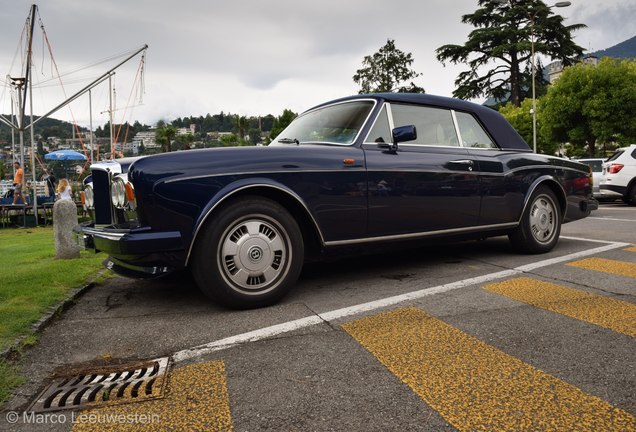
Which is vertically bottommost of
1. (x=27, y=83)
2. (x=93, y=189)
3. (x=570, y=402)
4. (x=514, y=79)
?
(x=570, y=402)

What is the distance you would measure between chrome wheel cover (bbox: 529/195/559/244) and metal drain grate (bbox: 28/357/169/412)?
414cm

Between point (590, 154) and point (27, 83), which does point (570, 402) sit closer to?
point (27, 83)

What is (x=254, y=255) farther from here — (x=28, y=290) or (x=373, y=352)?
(x=28, y=290)

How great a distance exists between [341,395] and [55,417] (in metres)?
1.19

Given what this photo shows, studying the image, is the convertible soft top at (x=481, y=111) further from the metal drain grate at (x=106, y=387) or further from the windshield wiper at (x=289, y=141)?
the metal drain grate at (x=106, y=387)

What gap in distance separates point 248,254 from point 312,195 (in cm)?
64

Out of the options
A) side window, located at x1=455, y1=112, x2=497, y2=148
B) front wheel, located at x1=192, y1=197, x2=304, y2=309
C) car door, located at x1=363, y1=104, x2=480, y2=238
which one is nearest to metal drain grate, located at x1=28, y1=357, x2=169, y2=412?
front wheel, located at x1=192, y1=197, x2=304, y2=309

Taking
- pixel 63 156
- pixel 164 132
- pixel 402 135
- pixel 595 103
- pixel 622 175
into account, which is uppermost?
pixel 164 132

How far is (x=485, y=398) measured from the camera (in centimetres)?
208

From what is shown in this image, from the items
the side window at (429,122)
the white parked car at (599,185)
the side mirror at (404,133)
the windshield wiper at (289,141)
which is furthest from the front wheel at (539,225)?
the white parked car at (599,185)

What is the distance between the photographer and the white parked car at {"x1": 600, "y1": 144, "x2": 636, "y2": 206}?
13.2 metres

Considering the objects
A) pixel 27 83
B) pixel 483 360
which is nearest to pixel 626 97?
pixel 27 83

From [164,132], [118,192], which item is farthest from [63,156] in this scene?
[164,132]

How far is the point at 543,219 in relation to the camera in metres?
5.38
